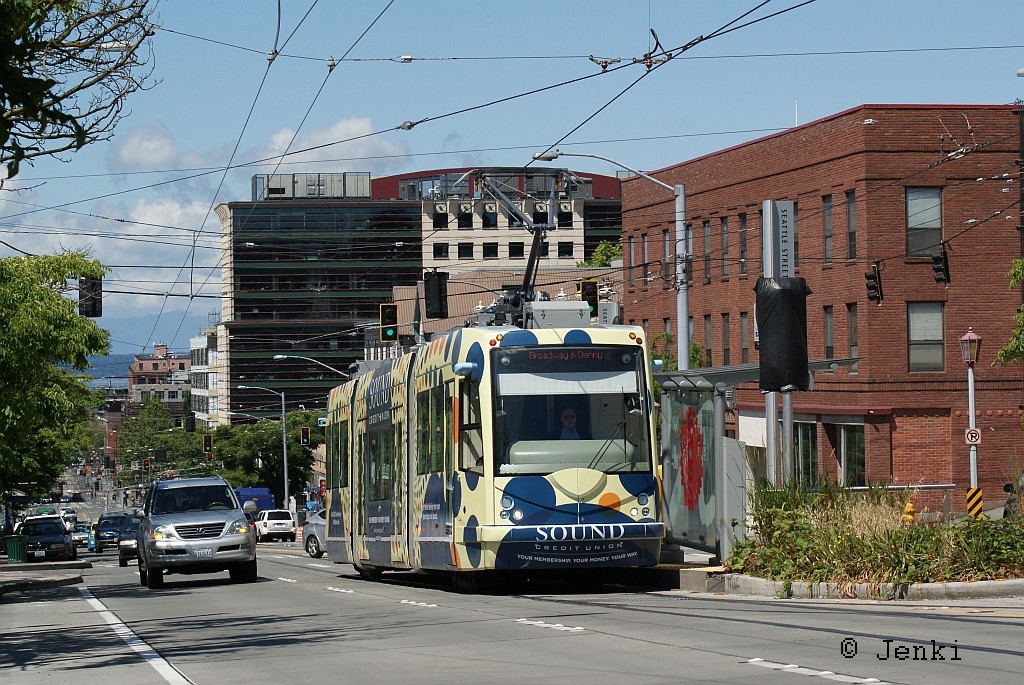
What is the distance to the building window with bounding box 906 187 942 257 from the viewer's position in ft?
150

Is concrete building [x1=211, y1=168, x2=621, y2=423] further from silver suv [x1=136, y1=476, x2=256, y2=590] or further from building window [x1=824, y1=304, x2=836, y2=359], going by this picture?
silver suv [x1=136, y1=476, x2=256, y2=590]

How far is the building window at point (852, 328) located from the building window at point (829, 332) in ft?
3.03

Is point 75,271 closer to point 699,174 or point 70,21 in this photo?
point 70,21

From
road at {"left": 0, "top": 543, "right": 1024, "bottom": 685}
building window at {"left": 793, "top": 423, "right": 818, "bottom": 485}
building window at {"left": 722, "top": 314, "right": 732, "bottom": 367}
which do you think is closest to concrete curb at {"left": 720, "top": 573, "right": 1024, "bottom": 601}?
road at {"left": 0, "top": 543, "right": 1024, "bottom": 685}

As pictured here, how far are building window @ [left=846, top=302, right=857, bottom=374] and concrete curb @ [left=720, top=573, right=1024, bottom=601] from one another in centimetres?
2978

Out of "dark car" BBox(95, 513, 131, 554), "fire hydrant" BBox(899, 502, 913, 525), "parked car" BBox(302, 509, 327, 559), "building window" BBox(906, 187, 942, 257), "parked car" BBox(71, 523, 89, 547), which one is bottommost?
"parked car" BBox(71, 523, 89, 547)

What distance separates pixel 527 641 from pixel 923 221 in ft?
117

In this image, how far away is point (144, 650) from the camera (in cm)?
1370

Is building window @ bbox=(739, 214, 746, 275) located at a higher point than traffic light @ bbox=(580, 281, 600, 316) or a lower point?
higher

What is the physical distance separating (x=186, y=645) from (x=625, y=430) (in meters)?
6.71

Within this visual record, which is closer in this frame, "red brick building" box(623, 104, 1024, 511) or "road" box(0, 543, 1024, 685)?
"road" box(0, 543, 1024, 685)

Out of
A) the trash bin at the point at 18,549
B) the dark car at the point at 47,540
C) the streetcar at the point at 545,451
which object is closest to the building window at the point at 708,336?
the dark car at the point at 47,540

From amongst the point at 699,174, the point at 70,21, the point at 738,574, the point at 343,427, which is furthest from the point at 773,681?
the point at 699,174

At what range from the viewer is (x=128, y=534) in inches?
2012
